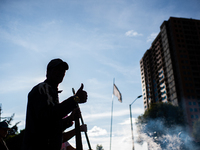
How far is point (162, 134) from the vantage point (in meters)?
41.0

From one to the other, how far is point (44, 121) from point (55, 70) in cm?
49

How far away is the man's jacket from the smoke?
41.8 metres

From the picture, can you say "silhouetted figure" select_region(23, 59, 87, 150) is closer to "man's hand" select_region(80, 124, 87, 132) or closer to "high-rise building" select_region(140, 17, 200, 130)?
"man's hand" select_region(80, 124, 87, 132)

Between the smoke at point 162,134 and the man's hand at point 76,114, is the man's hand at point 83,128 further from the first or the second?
the smoke at point 162,134

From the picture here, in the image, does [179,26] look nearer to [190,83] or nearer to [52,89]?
[190,83]

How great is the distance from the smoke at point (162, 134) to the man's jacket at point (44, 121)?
41794 mm

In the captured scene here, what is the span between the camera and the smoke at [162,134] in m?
38.7

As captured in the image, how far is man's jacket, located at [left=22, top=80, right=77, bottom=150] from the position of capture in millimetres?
1303

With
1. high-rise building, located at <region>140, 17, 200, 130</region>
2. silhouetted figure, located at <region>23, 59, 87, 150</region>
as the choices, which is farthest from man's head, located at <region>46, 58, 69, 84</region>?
high-rise building, located at <region>140, 17, 200, 130</region>

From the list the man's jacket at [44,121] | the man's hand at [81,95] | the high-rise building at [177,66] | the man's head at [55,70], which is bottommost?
the man's jacket at [44,121]

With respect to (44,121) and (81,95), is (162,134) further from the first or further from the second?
(44,121)

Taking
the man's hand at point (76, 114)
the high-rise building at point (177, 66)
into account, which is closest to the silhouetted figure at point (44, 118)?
the man's hand at point (76, 114)

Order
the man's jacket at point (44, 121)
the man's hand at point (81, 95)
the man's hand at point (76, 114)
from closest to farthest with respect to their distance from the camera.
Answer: the man's jacket at point (44, 121), the man's hand at point (81, 95), the man's hand at point (76, 114)

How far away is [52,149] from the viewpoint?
132 cm
